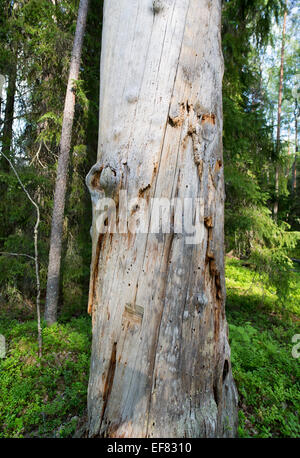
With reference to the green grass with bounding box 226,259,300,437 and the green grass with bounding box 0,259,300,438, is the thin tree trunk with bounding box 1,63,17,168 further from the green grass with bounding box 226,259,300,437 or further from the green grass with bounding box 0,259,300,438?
the green grass with bounding box 226,259,300,437

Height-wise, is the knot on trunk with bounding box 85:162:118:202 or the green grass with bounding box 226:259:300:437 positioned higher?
the knot on trunk with bounding box 85:162:118:202

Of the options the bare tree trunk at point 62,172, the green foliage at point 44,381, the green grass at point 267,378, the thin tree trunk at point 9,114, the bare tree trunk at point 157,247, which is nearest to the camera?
the bare tree trunk at point 157,247

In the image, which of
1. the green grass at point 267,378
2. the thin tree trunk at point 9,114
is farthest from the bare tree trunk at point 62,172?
the green grass at point 267,378

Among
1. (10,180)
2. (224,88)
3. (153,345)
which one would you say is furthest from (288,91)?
(153,345)

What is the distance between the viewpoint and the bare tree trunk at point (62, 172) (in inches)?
185

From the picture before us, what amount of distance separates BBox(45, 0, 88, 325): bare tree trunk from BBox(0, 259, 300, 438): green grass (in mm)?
648

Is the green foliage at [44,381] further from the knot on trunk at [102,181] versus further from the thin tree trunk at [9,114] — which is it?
the thin tree trunk at [9,114]

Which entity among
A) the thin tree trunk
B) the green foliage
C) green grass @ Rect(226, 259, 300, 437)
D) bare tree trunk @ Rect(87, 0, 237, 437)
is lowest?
the green foliage

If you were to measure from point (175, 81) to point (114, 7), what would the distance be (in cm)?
82

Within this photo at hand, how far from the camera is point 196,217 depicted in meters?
1.75

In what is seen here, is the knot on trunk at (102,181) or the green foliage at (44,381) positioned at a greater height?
the knot on trunk at (102,181)

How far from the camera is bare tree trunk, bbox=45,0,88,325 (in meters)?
4.70

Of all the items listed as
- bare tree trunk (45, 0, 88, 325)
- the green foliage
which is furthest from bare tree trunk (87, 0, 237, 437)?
bare tree trunk (45, 0, 88, 325)

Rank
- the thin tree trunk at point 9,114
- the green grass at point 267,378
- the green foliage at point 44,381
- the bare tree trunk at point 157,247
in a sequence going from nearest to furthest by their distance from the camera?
the bare tree trunk at point 157,247 → the green grass at point 267,378 → the green foliage at point 44,381 → the thin tree trunk at point 9,114
